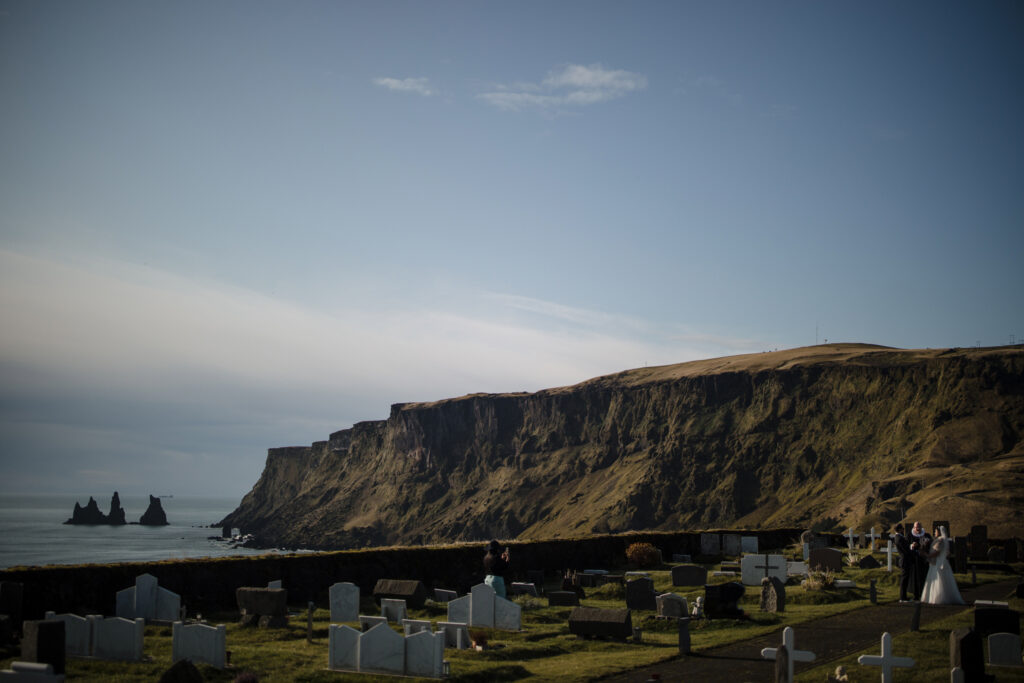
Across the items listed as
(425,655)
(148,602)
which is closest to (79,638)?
(148,602)

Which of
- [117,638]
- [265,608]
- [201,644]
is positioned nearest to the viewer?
[201,644]

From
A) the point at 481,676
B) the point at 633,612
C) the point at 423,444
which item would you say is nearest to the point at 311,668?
the point at 481,676

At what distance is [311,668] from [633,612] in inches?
417

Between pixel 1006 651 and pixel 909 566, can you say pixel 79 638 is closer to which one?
pixel 1006 651

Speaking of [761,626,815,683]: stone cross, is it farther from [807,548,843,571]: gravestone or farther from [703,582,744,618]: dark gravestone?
[807,548,843,571]: gravestone

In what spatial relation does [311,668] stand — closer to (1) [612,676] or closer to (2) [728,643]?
(1) [612,676]

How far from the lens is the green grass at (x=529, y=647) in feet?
54.4

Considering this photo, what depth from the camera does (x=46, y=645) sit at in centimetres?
1430

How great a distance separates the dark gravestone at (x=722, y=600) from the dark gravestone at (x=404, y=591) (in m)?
8.07

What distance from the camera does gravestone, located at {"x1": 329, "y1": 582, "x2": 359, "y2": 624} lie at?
80.2ft

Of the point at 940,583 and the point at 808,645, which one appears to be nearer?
the point at 808,645

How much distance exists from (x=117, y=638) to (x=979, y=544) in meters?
33.6

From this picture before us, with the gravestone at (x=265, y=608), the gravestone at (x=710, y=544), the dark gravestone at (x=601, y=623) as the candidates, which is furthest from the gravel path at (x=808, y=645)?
the gravestone at (x=710, y=544)

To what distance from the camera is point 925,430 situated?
86812mm
